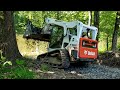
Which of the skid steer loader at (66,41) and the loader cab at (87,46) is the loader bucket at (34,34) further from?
the loader cab at (87,46)

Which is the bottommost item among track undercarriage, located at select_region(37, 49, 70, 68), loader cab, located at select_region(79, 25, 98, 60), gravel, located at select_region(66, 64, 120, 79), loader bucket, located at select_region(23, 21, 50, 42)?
gravel, located at select_region(66, 64, 120, 79)

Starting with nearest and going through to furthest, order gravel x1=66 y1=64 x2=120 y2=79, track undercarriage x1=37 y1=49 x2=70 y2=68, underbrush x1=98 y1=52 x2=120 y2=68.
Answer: gravel x1=66 y1=64 x2=120 y2=79 < track undercarriage x1=37 y1=49 x2=70 y2=68 < underbrush x1=98 y1=52 x2=120 y2=68

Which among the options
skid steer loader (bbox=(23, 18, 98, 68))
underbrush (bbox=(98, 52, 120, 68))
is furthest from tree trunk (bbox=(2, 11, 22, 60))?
underbrush (bbox=(98, 52, 120, 68))

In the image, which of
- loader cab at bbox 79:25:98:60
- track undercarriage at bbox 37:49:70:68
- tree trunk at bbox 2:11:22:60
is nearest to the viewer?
tree trunk at bbox 2:11:22:60

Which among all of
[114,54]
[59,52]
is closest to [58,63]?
[59,52]

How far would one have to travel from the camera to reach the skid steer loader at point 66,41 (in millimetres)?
11227

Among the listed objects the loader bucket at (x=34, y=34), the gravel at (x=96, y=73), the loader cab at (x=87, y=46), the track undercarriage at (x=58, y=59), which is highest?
the loader bucket at (x=34, y=34)

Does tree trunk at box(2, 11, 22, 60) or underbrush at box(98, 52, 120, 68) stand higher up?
tree trunk at box(2, 11, 22, 60)

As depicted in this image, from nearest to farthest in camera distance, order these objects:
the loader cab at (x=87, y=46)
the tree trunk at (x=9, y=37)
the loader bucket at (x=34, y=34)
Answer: the tree trunk at (x=9, y=37) < the loader cab at (x=87, y=46) < the loader bucket at (x=34, y=34)

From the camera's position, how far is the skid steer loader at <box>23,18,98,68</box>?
442 inches

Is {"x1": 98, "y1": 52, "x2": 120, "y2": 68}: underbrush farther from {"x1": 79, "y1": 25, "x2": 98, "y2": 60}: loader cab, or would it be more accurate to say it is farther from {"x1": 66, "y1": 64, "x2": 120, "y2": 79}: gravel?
{"x1": 66, "y1": 64, "x2": 120, "y2": 79}: gravel

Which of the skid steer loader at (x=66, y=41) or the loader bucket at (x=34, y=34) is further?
the loader bucket at (x=34, y=34)

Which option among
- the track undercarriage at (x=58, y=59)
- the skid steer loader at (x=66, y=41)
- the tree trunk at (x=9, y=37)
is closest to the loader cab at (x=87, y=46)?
the skid steer loader at (x=66, y=41)
